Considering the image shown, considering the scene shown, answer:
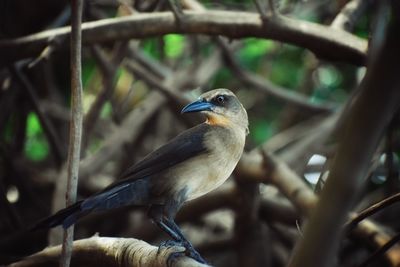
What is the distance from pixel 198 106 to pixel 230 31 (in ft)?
3.26

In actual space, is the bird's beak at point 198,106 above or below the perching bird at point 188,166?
above

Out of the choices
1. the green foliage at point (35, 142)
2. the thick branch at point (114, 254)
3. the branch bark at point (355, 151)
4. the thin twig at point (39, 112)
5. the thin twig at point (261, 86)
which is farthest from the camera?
the green foliage at point (35, 142)

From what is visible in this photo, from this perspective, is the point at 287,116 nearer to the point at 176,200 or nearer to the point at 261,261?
the point at 261,261

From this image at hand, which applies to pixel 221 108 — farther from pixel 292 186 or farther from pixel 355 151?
pixel 355 151

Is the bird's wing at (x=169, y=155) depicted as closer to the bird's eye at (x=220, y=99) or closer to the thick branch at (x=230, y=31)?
the bird's eye at (x=220, y=99)

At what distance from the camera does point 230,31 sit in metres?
3.06

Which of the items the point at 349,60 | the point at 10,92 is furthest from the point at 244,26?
the point at 10,92

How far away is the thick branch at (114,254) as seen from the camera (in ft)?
6.31

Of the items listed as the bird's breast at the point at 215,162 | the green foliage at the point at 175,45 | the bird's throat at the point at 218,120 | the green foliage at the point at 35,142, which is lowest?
the green foliage at the point at 35,142

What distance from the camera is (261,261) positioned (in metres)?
3.61

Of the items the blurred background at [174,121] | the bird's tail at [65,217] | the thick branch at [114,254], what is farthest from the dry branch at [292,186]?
the bird's tail at [65,217]

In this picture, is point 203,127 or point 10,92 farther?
point 10,92

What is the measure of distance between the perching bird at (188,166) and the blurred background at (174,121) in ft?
2.77

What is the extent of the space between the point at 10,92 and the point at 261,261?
1710 millimetres
